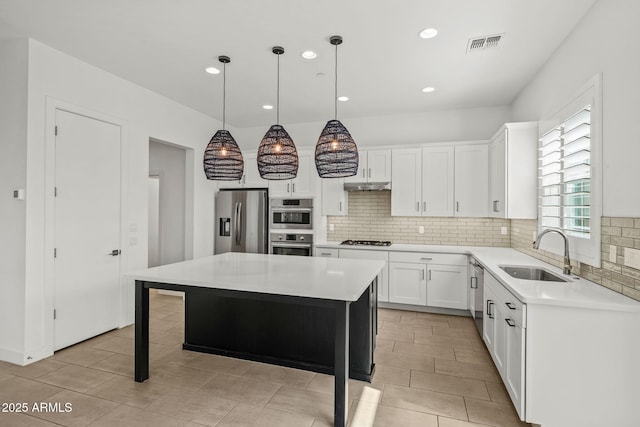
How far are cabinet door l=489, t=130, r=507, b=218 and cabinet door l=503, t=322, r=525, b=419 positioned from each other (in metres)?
1.67

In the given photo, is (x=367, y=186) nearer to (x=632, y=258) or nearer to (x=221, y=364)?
(x=221, y=364)

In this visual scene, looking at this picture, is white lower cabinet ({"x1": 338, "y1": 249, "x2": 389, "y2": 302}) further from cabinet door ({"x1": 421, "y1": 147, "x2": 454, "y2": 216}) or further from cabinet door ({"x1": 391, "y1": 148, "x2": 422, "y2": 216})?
cabinet door ({"x1": 421, "y1": 147, "x2": 454, "y2": 216})

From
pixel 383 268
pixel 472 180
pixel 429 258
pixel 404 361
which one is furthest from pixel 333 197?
pixel 404 361

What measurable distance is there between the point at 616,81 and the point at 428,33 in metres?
1.37

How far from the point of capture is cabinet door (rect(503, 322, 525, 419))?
206cm

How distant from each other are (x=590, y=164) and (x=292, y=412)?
2.77 m

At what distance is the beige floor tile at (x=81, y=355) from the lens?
3047 mm

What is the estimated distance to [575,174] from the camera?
2.63 metres

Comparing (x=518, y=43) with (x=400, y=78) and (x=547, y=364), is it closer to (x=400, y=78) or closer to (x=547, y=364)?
(x=400, y=78)

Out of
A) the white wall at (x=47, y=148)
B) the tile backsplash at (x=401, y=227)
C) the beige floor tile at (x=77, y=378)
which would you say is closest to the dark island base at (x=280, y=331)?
the beige floor tile at (x=77, y=378)

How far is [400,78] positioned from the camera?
3750 millimetres

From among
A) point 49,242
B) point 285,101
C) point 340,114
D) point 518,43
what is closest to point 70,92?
point 49,242

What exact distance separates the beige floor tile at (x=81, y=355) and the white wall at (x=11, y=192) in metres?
0.34

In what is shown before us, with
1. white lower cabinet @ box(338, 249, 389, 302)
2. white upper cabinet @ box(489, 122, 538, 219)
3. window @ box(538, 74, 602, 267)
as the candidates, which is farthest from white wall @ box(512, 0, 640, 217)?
white lower cabinet @ box(338, 249, 389, 302)
